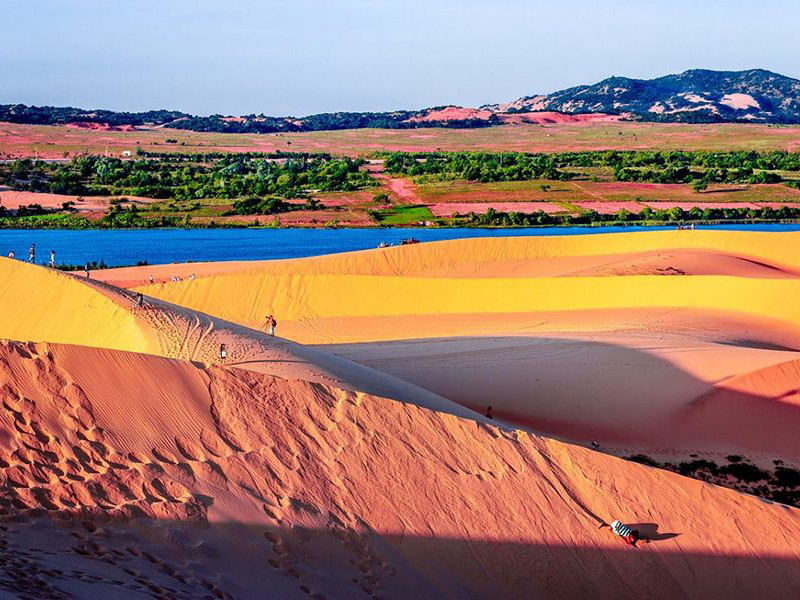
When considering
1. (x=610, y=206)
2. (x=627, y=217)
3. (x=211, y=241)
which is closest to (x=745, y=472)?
(x=211, y=241)

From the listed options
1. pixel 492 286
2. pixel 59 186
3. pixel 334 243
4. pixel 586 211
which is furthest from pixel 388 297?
pixel 59 186

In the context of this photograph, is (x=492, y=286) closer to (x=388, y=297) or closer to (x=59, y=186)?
(x=388, y=297)

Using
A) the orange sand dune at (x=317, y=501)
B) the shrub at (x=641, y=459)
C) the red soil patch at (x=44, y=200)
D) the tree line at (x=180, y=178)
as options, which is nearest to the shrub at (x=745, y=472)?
the shrub at (x=641, y=459)

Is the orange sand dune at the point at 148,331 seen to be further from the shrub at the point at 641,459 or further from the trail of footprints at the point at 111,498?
the trail of footprints at the point at 111,498

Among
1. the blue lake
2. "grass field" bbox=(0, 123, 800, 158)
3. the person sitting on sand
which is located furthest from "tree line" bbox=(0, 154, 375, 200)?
the person sitting on sand

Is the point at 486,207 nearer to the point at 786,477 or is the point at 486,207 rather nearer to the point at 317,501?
the point at 786,477

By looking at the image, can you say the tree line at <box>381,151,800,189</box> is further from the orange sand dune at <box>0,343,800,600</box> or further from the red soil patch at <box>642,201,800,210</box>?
the orange sand dune at <box>0,343,800,600</box>
